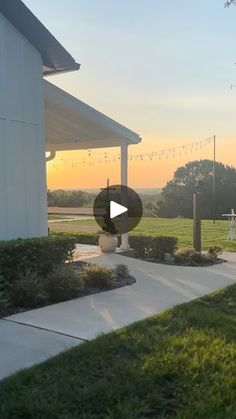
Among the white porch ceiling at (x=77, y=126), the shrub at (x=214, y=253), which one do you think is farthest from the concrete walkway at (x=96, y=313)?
the white porch ceiling at (x=77, y=126)

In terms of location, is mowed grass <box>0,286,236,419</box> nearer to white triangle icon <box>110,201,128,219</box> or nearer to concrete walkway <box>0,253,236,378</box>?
concrete walkway <box>0,253,236,378</box>

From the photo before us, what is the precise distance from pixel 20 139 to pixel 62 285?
2475mm

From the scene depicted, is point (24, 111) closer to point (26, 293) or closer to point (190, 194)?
point (26, 293)

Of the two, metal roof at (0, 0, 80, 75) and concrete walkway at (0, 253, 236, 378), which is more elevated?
metal roof at (0, 0, 80, 75)

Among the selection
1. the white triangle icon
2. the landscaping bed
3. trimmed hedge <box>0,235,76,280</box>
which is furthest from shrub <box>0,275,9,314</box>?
the white triangle icon

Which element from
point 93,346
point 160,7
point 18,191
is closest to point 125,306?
point 93,346

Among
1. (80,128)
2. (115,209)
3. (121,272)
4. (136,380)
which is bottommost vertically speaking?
(136,380)

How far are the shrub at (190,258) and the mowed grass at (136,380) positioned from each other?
4626mm

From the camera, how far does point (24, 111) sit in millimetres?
7652

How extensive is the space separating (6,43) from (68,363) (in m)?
5.23

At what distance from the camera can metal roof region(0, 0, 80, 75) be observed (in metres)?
7.36

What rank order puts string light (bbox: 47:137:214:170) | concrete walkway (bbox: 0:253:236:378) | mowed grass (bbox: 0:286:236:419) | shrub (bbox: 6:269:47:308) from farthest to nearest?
1. string light (bbox: 47:137:214:170)
2. shrub (bbox: 6:269:47:308)
3. concrete walkway (bbox: 0:253:236:378)
4. mowed grass (bbox: 0:286:236:419)

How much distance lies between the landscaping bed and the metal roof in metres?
3.07

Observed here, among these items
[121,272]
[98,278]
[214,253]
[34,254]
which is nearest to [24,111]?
[34,254]
